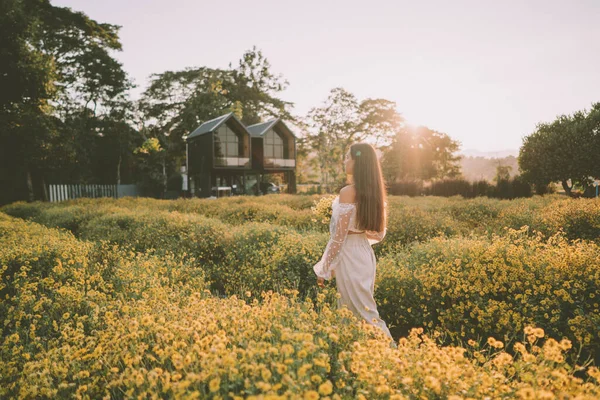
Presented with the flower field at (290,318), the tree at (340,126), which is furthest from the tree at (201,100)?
the flower field at (290,318)

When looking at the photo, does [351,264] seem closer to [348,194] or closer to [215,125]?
[348,194]

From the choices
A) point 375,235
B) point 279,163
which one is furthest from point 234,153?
point 375,235

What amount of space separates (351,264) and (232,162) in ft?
106

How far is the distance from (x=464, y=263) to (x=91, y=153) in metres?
35.5

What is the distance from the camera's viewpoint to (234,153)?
Result: 120 ft

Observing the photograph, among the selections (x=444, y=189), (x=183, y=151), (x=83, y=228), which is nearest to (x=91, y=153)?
(x=183, y=151)

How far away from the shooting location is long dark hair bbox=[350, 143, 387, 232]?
4391 millimetres

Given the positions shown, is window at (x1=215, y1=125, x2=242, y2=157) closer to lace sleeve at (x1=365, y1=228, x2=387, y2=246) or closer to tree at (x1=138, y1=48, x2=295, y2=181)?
tree at (x1=138, y1=48, x2=295, y2=181)

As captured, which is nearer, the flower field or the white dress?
the flower field

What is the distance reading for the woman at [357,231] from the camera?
14.5ft

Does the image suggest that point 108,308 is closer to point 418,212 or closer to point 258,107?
point 418,212

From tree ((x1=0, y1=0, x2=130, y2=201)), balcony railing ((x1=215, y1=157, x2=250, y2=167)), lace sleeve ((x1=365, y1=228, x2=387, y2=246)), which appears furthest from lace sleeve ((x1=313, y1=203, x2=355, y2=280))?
balcony railing ((x1=215, y1=157, x2=250, y2=167))

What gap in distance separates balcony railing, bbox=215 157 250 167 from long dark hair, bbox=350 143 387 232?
104ft

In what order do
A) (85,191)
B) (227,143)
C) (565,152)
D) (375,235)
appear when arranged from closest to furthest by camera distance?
1. (375,235)
2. (565,152)
3. (85,191)
4. (227,143)
